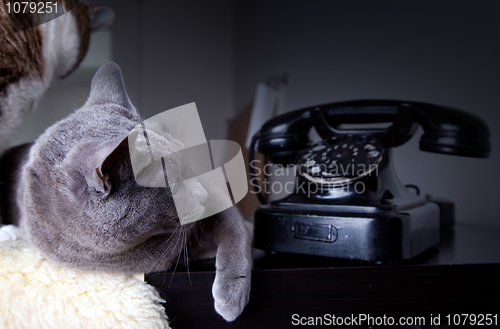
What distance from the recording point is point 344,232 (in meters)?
0.46

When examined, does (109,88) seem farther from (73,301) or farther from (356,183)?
(356,183)

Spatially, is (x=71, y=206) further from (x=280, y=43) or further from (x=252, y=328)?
(x=280, y=43)

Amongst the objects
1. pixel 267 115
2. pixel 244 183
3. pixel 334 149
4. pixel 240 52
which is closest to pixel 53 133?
pixel 244 183

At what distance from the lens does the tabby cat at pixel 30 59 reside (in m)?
0.67

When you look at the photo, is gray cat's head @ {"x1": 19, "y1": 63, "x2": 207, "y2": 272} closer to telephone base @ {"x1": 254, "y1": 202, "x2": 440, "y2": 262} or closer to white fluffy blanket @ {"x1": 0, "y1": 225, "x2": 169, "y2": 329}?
white fluffy blanket @ {"x1": 0, "y1": 225, "x2": 169, "y2": 329}

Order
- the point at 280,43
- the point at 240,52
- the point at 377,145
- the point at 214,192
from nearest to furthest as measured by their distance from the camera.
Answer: the point at 214,192
the point at 377,145
the point at 280,43
the point at 240,52

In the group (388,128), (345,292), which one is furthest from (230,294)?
(388,128)

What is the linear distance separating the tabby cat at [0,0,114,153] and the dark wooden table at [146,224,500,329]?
21.7 inches

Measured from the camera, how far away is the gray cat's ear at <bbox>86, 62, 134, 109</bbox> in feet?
1.70

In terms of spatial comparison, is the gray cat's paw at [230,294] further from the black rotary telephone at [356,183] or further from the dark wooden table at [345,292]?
the black rotary telephone at [356,183]

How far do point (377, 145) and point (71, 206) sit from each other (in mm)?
498

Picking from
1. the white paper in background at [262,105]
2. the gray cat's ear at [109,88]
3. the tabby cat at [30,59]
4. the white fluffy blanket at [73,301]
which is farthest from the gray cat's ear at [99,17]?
the white fluffy blanket at [73,301]

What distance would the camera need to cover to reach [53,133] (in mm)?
424

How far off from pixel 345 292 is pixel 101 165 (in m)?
0.33
